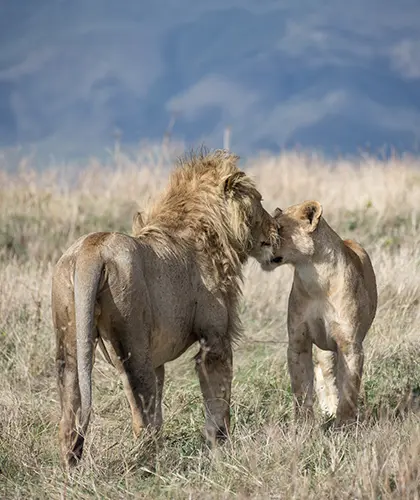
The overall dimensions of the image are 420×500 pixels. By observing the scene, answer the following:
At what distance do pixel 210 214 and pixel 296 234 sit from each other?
644 millimetres

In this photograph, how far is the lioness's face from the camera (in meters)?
5.65

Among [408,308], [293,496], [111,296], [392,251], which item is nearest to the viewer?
[293,496]

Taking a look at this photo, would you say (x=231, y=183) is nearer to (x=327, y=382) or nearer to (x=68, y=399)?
(x=68, y=399)

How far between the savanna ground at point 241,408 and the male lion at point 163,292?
0.87 feet

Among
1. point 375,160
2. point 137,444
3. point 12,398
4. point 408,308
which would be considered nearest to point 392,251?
point 408,308

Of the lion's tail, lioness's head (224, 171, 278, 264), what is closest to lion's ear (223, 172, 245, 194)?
lioness's head (224, 171, 278, 264)

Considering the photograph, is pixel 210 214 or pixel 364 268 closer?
pixel 210 214

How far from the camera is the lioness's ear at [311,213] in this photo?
19.0 ft

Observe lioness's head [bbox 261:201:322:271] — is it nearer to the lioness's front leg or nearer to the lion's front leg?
the lioness's front leg

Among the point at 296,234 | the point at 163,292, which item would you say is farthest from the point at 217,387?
the point at 296,234

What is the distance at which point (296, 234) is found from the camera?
584 centimetres

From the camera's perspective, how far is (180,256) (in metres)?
5.15

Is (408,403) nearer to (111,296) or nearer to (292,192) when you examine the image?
(111,296)

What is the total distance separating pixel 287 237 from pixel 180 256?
2.97ft
